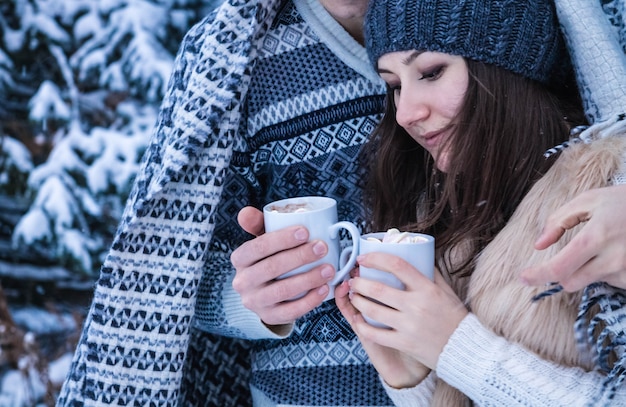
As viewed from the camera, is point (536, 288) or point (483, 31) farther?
point (483, 31)

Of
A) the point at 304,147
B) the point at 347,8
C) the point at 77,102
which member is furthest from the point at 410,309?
the point at 77,102

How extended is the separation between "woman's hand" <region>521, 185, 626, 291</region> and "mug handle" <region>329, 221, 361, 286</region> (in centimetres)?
26

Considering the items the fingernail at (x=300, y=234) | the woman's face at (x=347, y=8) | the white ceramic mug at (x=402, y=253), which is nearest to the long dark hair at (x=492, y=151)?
the white ceramic mug at (x=402, y=253)

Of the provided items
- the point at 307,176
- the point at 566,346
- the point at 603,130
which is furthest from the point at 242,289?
the point at 603,130

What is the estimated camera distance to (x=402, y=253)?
2.94 ft

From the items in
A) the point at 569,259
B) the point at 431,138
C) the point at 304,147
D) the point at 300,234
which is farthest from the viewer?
the point at 304,147

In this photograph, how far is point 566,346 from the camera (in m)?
0.88

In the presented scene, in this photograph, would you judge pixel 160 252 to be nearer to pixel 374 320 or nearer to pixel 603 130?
pixel 374 320

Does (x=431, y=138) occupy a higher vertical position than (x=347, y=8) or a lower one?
lower

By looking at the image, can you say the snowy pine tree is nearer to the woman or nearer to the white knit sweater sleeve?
the woman

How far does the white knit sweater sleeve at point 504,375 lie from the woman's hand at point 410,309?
19 mm

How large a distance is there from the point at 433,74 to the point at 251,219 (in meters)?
0.37

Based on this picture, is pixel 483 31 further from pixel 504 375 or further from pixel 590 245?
pixel 504 375

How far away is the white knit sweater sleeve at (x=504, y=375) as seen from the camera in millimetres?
836
